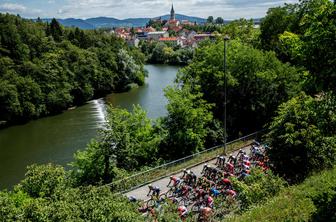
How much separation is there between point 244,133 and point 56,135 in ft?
61.4

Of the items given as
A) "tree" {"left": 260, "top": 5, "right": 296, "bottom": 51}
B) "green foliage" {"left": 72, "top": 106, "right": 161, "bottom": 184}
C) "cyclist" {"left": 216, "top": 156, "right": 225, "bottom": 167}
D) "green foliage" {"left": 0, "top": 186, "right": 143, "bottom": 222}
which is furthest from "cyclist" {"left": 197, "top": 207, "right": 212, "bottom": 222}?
"tree" {"left": 260, "top": 5, "right": 296, "bottom": 51}

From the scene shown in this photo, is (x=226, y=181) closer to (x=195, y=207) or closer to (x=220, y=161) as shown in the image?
(x=195, y=207)

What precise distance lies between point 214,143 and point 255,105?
13.6 ft

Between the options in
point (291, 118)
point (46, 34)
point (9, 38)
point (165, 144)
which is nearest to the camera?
point (291, 118)

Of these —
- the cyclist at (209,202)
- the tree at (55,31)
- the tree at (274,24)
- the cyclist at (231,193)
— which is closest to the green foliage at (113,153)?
the cyclist at (209,202)

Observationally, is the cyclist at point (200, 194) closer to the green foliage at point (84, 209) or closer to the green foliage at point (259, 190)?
the green foliage at point (259, 190)

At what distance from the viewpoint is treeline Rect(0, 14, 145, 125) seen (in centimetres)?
4147

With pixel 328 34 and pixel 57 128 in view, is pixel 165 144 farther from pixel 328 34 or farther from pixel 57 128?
pixel 57 128

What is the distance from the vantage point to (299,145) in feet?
40.0

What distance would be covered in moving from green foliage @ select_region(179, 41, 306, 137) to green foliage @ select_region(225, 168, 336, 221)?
1352cm

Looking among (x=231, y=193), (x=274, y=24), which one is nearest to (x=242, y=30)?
(x=274, y=24)

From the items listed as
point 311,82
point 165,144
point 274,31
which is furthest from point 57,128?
point 311,82

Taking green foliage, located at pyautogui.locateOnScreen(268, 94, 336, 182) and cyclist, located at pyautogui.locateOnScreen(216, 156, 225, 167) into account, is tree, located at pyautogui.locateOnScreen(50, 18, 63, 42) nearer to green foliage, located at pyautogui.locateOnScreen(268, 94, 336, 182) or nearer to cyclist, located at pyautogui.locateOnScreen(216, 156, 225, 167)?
cyclist, located at pyautogui.locateOnScreen(216, 156, 225, 167)

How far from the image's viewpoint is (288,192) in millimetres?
10266
